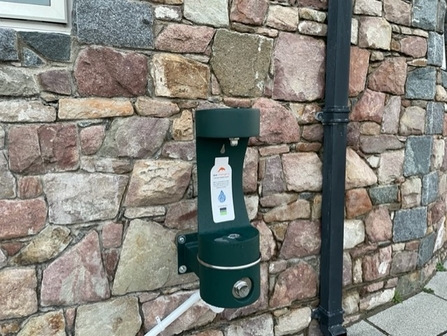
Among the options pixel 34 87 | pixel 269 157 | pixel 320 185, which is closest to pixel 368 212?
pixel 320 185

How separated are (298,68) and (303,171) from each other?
59cm

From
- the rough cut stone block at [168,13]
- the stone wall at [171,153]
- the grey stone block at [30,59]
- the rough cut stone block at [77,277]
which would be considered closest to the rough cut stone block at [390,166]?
the stone wall at [171,153]

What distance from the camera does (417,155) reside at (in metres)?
2.72

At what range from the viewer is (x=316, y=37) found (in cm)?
223

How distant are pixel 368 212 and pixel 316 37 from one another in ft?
3.81

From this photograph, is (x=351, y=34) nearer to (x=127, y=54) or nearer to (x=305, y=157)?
(x=305, y=157)

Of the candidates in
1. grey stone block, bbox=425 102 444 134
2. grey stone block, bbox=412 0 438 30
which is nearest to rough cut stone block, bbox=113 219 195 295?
grey stone block, bbox=425 102 444 134

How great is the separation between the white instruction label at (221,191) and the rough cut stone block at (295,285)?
2.37ft

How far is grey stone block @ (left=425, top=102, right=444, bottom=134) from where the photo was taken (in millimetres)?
2771

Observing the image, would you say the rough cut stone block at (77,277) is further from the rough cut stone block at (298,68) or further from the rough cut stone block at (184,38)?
the rough cut stone block at (298,68)

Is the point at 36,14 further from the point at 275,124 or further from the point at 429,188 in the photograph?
the point at 429,188

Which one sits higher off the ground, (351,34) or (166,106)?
(351,34)

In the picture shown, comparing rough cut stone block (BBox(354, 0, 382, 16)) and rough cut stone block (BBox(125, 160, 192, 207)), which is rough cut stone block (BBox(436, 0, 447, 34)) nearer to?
rough cut stone block (BBox(354, 0, 382, 16))

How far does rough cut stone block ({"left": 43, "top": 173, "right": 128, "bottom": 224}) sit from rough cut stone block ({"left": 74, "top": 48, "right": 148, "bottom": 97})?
0.38 m
